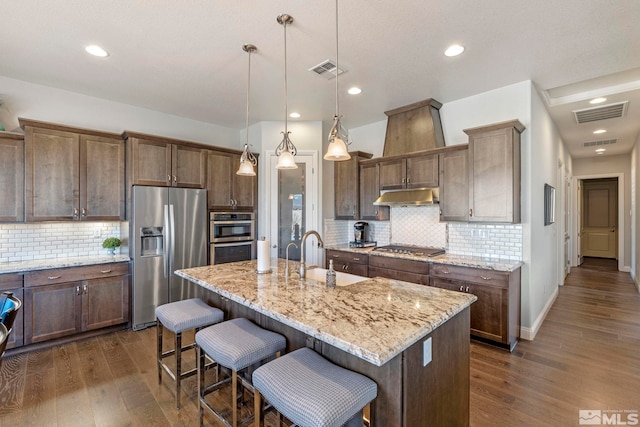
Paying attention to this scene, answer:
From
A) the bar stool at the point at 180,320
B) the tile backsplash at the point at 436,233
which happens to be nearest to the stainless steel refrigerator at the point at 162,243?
the bar stool at the point at 180,320

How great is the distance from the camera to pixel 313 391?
1.32m

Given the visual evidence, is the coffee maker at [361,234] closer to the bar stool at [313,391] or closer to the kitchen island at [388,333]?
the kitchen island at [388,333]

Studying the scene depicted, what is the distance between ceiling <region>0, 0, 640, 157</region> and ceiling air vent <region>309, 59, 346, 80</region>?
7 cm

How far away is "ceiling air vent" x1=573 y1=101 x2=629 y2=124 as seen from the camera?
3.96 meters

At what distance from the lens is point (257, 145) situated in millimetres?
4980

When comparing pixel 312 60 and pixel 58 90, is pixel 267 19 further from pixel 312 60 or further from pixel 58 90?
pixel 58 90

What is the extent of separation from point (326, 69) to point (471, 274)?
266 centimetres

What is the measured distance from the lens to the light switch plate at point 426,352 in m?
1.50

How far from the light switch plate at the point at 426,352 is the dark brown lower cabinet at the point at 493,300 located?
6.39 ft

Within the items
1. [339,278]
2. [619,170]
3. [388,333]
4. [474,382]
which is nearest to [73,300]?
[339,278]

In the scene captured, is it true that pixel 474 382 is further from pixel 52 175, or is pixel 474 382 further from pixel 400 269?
pixel 52 175

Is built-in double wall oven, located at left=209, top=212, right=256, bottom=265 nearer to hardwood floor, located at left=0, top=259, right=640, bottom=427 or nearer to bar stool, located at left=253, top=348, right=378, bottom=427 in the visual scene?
hardwood floor, located at left=0, top=259, right=640, bottom=427

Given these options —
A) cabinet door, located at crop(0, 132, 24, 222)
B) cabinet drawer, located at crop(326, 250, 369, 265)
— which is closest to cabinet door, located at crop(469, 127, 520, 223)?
cabinet drawer, located at crop(326, 250, 369, 265)

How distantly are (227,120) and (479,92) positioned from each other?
12.0 ft
